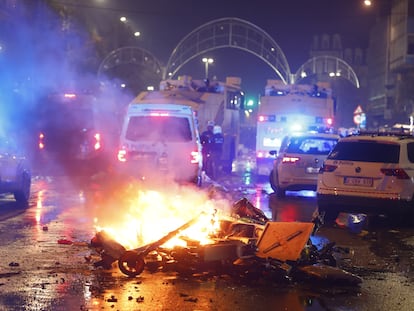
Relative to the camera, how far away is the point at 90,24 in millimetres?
59250

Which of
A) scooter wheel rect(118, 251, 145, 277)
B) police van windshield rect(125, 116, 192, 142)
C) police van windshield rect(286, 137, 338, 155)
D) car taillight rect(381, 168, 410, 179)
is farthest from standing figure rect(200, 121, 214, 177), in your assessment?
scooter wheel rect(118, 251, 145, 277)

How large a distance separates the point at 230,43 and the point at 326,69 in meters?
33.4

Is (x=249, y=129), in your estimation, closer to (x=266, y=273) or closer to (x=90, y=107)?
(x=90, y=107)

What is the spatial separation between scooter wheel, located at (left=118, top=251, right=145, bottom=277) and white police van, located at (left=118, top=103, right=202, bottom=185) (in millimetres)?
7681

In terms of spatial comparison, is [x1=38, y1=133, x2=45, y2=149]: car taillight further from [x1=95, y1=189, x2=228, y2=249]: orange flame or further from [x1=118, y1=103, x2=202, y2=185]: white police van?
[x1=95, y1=189, x2=228, y2=249]: orange flame

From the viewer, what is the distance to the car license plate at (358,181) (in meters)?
12.0

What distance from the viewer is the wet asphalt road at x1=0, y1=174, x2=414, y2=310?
6.83 meters

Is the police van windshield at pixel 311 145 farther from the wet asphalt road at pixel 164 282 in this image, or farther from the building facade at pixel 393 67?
the building facade at pixel 393 67

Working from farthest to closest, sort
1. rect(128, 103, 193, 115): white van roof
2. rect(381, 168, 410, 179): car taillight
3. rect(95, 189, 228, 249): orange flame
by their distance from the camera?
rect(128, 103, 193, 115): white van roof < rect(381, 168, 410, 179): car taillight < rect(95, 189, 228, 249): orange flame

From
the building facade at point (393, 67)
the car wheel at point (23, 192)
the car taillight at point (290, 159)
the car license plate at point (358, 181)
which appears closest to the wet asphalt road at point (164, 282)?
the car license plate at point (358, 181)

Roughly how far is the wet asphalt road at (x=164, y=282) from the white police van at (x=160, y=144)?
3425 mm

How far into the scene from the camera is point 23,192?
48.2ft

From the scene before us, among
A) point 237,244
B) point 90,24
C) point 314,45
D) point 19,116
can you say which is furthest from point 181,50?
point 314,45

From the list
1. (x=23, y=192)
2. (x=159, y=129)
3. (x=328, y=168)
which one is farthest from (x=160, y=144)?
(x=328, y=168)
